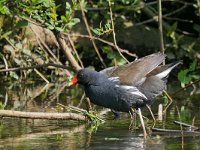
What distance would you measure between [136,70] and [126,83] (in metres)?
0.23

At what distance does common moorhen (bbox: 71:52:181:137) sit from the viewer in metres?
7.43

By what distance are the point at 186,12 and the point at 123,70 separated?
6.06m

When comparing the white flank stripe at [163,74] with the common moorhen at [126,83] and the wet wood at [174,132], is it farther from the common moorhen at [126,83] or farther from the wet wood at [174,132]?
the wet wood at [174,132]

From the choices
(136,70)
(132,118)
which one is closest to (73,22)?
(136,70)

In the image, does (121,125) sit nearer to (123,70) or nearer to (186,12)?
(123,70)

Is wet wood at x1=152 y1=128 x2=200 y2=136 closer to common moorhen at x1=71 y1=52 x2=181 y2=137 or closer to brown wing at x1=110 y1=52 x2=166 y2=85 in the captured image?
common moorhen at x1=71 y1=52 x2=181 y2=137

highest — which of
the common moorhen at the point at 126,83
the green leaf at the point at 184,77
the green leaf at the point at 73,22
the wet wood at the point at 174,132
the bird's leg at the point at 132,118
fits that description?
the green leaf at the point at 73,22

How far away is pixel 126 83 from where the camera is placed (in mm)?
7508

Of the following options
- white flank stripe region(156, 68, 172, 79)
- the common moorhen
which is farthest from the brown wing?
white flank stripe region(156, 68, 172, 79)

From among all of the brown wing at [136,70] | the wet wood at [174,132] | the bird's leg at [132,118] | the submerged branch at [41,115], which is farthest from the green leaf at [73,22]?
the wet wood at [174,132]

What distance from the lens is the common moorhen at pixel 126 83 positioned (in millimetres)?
7434

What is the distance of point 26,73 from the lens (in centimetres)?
1205

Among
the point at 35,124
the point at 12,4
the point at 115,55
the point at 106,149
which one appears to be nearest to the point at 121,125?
the point at 35,124

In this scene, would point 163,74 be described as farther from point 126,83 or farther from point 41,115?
point 41,115
